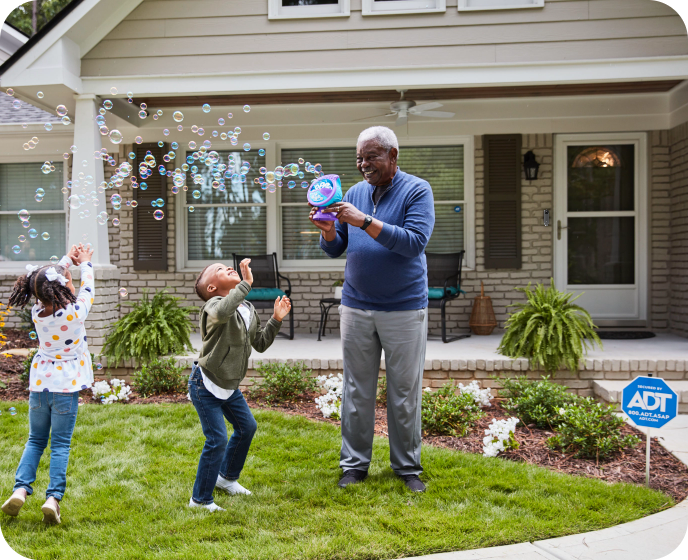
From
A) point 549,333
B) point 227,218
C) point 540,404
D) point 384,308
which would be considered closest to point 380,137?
point 384,308

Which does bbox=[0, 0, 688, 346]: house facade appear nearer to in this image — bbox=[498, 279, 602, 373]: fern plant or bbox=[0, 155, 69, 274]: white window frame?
bbox=[0, 155, 69, 274]: white window frame

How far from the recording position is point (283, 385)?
187 inches

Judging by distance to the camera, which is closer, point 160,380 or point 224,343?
point 224,343

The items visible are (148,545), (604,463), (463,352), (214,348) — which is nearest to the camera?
(148,545)

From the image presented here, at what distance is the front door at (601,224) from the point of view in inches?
272

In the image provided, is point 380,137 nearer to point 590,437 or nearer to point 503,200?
point 590,437

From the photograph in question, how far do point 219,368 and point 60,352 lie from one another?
29.2 inches

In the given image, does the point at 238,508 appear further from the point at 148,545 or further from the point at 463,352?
the point at 463,352

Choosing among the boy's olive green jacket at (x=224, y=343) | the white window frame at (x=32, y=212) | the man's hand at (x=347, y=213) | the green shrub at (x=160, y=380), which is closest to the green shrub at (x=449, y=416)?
the boy's olive green jacket at (x=224, y=343)

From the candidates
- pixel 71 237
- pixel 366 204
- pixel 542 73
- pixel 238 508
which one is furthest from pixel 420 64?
pixel 238 508

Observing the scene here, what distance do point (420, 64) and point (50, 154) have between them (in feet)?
16.6

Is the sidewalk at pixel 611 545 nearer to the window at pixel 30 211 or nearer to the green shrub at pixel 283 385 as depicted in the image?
the green shrub at pixel 283 385

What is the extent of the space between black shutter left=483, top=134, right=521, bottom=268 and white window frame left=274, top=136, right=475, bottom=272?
0.21 metres

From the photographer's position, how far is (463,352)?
5426mm
